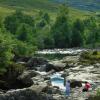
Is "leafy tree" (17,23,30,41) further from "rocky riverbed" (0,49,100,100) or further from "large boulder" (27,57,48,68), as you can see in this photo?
"large boulder" (27,57,48,68)

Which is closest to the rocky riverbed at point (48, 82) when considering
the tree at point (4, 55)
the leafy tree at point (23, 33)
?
the tree at point (4, 55)

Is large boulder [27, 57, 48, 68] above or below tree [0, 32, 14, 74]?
below

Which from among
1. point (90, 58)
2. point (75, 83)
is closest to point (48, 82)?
point (75, 83)

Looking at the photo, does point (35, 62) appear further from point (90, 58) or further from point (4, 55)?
point (4, 55)

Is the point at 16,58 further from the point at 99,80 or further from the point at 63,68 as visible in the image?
the point at 99,80

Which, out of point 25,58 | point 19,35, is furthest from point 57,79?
point 19,35

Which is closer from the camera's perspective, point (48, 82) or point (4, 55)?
point (4, 55)

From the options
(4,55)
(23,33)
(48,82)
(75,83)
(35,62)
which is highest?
(4,55)

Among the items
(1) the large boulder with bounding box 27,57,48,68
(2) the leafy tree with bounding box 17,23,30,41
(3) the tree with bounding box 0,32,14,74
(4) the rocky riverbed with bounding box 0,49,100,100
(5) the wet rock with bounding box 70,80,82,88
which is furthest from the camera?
(2) the leafy tree with bounding box 17,23,30,41

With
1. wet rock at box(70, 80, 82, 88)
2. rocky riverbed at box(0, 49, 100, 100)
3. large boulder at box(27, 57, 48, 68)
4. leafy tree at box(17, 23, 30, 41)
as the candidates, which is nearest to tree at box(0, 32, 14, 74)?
rocky riverbed at box(0, 49, 100, 100)

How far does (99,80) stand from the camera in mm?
77438

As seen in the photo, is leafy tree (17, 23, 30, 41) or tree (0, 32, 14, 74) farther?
leafy tree (17, 23, 30, 41)

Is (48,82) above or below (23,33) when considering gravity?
above

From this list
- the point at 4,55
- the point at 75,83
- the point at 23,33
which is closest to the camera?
the point at 75,83
